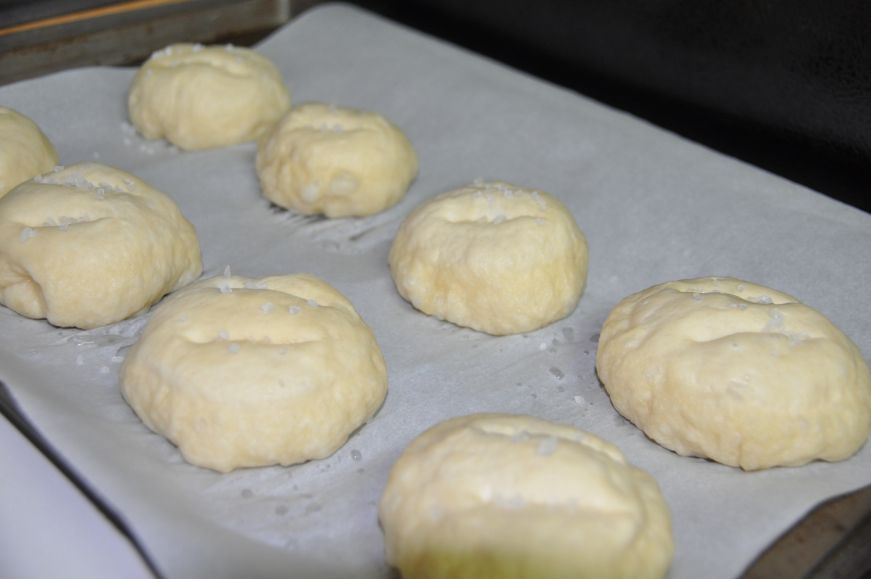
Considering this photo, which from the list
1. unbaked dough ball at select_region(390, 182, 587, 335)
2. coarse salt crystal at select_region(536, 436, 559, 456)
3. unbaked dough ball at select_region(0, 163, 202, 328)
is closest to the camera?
coarse salt crystal at select_region(536, 436, 559, 456)

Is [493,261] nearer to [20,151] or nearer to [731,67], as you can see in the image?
[731,67]

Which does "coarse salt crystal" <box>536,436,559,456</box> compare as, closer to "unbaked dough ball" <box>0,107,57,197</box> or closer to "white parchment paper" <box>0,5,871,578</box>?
"white parchment paper" <box>0,5,871,578</box>

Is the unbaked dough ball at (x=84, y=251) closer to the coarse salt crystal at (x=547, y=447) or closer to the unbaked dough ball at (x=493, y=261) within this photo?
the unbaked dough ball at (x=493, y=261)

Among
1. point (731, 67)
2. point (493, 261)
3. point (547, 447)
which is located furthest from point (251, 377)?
point (731, 67)

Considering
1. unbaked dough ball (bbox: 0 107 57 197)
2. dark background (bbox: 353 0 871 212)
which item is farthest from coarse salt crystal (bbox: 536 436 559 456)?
unbaked dough ball (bbox: 0 107 57 197)

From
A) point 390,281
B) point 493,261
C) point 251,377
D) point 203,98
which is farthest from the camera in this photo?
point 203,98

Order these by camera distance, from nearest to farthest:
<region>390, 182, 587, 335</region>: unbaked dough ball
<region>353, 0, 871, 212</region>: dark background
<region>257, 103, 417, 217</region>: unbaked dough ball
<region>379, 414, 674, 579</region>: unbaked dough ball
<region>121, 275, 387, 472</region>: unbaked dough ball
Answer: <region>379, 414, 674, 579</region>: unbaked dough ball → <region>121, 275, 387, 472</region>: unbaked dough ball → <region>390, 182, 587, 335</region>: unbaked dough ball → <region>353, 0, 871, 212</region>: dark background → <region>257, 103, 417, 217</region>: unbaked dough ball

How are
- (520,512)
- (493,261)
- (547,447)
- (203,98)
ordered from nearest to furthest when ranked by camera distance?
1. (520,512)
2. (547,447)
3. (493,261)
4. (203,98)

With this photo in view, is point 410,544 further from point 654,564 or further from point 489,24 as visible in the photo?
point 489,24
